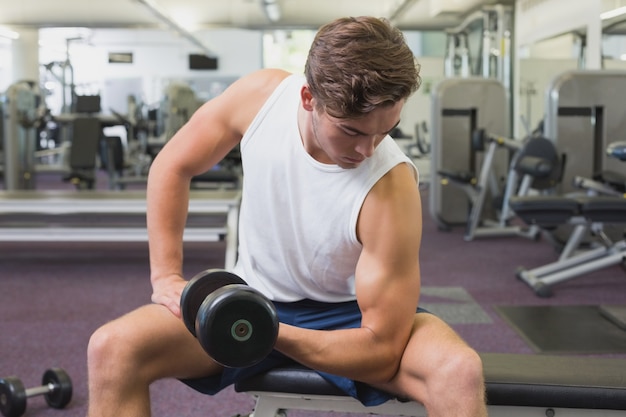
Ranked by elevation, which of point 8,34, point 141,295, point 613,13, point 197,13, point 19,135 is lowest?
point 141,295

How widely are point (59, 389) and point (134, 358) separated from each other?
3.17 feet

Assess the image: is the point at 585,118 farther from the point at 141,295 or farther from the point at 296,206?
the point at 296,206

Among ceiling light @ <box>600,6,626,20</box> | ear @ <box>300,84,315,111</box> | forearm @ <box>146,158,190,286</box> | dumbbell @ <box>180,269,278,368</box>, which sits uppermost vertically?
ceiling light @ <box>600,6,626,20</box>

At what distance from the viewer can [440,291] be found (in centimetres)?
364

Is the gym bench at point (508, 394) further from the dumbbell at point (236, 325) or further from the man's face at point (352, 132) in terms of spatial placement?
the man's face at point (352, 132)

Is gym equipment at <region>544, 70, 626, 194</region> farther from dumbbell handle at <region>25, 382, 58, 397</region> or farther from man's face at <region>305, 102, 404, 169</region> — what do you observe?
man's face at <region>305, 102, 404, 169</region>

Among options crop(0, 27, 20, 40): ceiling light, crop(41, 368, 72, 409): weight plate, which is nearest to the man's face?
crop(41, 368, 72, 409): weight plate

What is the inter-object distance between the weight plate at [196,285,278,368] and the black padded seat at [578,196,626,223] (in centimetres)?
268

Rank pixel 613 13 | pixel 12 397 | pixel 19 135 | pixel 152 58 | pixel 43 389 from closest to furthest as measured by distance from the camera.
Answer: pixel 12 397 < pixel 43 389 < pixel 613 13 < pixel 19 135 < pixel 152 58

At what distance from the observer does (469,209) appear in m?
5.73

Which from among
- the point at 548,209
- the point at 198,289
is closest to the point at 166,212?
the point at 198,289

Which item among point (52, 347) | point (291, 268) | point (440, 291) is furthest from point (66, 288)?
point (291, 268)

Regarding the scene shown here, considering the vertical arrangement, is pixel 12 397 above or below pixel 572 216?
below

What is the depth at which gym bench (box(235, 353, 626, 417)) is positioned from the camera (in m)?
1.29
